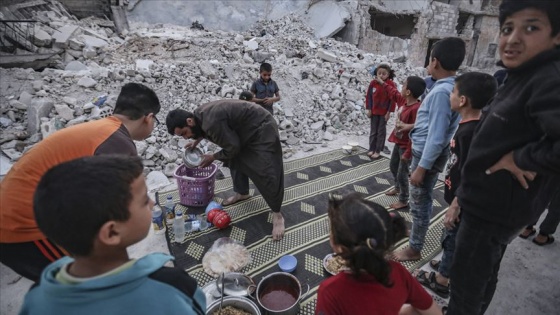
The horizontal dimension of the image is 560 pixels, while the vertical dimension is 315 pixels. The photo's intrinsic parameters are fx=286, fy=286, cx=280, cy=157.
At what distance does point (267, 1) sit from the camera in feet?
43.9

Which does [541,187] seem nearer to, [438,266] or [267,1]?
[438,266]

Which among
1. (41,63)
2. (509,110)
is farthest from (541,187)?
(41,63)

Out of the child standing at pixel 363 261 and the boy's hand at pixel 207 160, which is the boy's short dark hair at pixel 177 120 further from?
the child standing at pixel 363 261

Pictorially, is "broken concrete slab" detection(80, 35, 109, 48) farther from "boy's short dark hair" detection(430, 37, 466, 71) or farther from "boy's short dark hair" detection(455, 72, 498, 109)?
"boy's short dark hair" detection(455, 72, 498, 109)

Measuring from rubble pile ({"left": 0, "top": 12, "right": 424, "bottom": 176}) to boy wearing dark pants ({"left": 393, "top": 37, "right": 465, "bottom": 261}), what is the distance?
272 centimetres

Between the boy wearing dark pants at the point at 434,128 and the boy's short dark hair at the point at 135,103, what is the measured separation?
6.43 ft

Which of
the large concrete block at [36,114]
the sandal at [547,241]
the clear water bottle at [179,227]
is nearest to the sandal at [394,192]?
the sandal at [547,241]

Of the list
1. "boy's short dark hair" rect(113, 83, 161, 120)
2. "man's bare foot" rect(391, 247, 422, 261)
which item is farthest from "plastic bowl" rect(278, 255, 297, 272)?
"boy's short dark hair" rect(113, 83, 161, 120)

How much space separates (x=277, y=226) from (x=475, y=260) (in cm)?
185

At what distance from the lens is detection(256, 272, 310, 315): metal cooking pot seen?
6.79ft

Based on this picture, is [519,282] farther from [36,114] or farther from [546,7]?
[36,114]

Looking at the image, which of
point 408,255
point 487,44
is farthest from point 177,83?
point 487,44

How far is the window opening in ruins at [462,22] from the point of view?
16047 millimetres

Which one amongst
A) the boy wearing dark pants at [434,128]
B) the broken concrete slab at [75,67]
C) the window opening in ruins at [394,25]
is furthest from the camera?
the window opening in ruins at [394,25]
